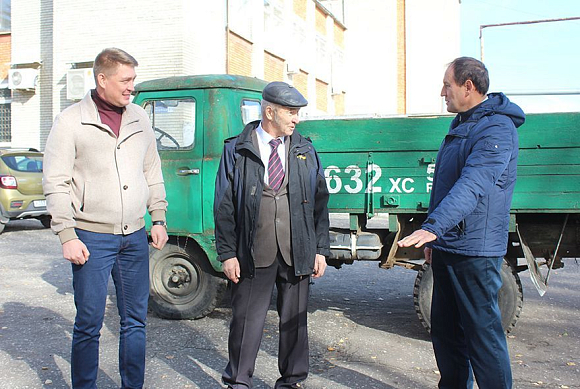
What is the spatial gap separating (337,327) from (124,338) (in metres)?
2.67

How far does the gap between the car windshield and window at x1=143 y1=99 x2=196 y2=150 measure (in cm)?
796

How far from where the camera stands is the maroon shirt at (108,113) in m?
3.43

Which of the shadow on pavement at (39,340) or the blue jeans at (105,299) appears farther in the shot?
the shadow on pavement at (39,340)

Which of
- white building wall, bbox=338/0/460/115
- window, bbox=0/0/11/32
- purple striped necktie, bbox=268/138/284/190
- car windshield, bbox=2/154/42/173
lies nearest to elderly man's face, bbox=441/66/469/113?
purple striped necktie, bbox=268/138/284/190

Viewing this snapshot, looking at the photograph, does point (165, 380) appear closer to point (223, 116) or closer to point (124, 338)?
point (124, 338)

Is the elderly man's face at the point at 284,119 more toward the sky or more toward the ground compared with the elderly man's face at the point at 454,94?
more toward the ground

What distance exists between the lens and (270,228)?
3.62m

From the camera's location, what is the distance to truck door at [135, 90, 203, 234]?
5.64m

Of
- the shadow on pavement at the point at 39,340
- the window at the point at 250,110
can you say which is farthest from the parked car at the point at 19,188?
the window at the point at 250,110

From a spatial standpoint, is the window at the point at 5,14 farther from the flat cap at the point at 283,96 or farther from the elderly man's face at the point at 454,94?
the elderly man's face at the point at 454,94

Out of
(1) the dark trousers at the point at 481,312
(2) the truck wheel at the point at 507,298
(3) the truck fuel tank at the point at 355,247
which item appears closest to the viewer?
(1) the dark trousers at the point at 481,312

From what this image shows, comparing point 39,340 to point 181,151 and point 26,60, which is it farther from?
point 26,60

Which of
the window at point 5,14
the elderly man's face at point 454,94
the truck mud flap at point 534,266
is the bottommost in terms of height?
the truck mud flap at point 534,266

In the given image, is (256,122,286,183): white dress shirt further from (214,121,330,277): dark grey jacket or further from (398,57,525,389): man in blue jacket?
(398,57,525,389): man in blue jacket
